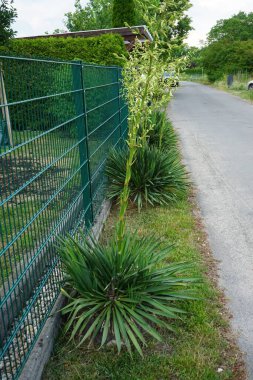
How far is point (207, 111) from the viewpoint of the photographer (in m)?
19.3

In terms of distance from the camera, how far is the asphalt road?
143 inches

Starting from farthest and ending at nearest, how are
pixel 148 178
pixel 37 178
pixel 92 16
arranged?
pixel 92 16, pixel 148 178, pixel 37 178

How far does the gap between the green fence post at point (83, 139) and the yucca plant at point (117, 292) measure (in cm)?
106

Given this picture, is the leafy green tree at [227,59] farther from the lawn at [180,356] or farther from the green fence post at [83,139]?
the lawn at [180,356]

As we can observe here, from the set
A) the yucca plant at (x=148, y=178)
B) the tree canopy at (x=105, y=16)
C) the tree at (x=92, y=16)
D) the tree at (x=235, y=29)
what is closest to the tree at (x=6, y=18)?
the yucca plant at (x=148, y=178)

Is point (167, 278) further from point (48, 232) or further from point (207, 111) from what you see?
point (207, 111)

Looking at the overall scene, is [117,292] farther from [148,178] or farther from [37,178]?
[148,178]

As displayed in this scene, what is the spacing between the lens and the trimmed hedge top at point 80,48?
1157 cm

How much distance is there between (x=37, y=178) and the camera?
9.62 feet

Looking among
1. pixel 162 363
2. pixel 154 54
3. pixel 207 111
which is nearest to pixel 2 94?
pixel 154 54

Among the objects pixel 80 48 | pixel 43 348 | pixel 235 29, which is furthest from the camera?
pixel 235 29

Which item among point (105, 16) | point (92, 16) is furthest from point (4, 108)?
point (92, 16)

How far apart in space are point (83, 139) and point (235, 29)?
79.1 metres

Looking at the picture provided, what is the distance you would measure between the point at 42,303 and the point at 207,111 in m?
17.3
